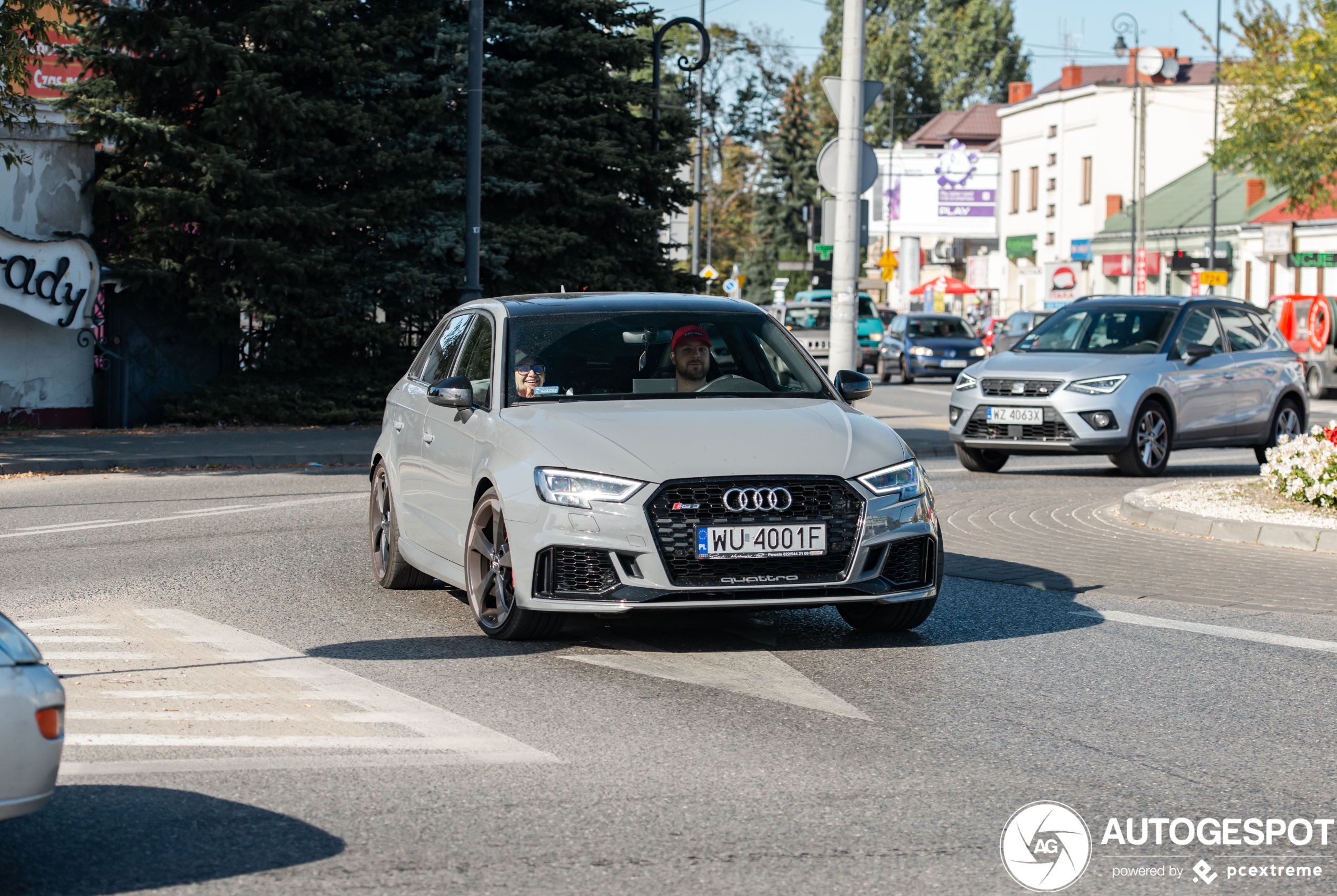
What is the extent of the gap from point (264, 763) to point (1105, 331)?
13.5 meters

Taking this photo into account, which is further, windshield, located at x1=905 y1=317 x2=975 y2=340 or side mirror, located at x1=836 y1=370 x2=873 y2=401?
windshield, located at x1=905 y1=317 x2=975 y2=340

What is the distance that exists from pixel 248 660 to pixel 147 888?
3085 mm

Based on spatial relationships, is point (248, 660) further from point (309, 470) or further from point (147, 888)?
point (309, 470)

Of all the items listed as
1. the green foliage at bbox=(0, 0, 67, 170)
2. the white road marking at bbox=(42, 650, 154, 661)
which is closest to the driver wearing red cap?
the white road marking at bbox=(42, 650, 154, 661)

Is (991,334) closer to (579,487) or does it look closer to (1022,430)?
(1022,430)

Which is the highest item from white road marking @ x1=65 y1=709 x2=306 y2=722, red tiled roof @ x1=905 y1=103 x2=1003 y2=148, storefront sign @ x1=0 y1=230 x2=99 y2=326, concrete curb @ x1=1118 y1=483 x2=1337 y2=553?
red tiled roof @ x1=905 y1=103 x2=1003 y2=148

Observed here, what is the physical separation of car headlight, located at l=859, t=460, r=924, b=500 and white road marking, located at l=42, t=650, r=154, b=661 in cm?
309

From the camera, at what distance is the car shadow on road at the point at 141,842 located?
14.5ft

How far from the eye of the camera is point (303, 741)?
5883mm

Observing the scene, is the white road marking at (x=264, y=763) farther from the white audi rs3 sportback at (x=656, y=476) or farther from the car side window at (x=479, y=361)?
the car side window at (x=479, y=361)

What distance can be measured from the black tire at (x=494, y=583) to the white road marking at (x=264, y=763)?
1826 millimetres

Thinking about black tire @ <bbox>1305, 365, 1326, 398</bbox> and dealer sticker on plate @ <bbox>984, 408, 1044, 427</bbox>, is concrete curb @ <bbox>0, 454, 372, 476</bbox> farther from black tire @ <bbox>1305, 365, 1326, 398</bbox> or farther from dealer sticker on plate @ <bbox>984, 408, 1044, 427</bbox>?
black tire @ <bbox>1305, 365, 1326, 398</bbox>

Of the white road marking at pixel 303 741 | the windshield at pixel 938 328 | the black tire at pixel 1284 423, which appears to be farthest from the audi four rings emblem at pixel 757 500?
the windshield at pixel 938 328

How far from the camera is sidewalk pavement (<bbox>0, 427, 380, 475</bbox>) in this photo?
17828 millimetres
